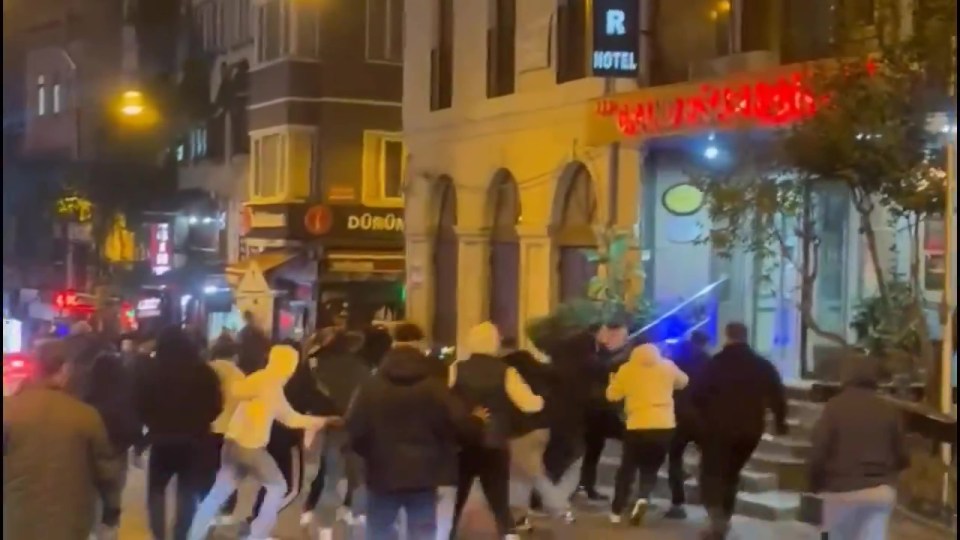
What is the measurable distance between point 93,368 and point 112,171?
62.2 ft

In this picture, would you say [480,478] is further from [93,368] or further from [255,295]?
[255,295]

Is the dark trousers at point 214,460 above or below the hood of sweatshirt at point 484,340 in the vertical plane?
below

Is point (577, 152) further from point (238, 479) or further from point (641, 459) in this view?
point (238, 479)

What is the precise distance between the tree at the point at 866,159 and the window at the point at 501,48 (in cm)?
677

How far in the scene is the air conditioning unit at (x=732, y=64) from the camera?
49.3ft

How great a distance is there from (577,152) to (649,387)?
24.4ft

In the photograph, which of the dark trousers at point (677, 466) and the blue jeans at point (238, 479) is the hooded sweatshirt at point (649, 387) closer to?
the dark trousers at point (677, 466)

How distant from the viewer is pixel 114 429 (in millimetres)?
10000

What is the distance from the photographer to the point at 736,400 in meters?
9.66

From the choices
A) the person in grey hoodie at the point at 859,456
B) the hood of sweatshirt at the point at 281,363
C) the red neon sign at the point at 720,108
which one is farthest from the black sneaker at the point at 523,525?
the red neon sign at the point at 720,108

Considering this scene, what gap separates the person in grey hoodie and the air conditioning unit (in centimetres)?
738

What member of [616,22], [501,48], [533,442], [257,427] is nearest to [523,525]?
[533,442]

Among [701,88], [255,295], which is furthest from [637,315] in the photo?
[255,295]

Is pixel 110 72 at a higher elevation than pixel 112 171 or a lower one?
higher
